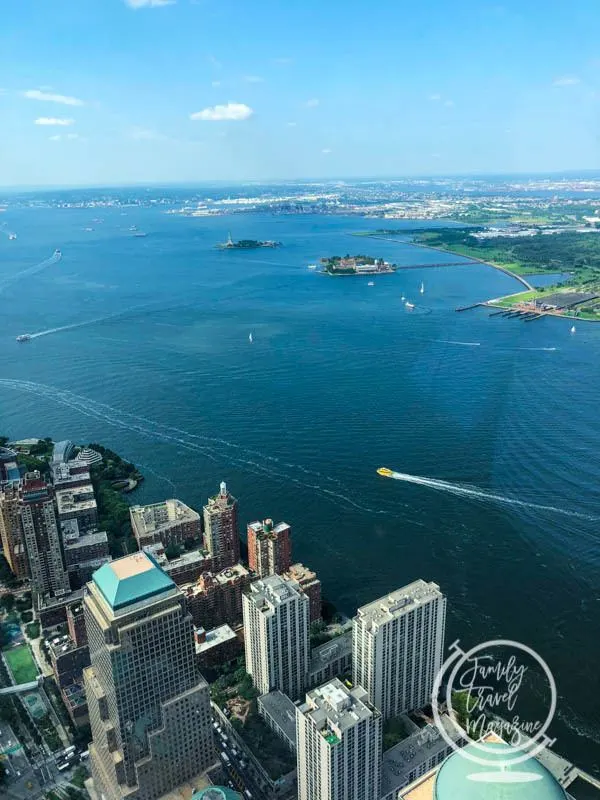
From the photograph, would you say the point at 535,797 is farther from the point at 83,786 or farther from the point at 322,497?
the point at 322,497

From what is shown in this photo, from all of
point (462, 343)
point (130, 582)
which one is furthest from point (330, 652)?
point (462, 343)

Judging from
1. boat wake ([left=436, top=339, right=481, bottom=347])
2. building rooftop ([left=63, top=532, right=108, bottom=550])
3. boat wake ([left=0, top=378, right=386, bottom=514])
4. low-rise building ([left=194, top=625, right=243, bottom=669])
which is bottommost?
low-rise building ([left=194, top=625, right=243, bottom=669])

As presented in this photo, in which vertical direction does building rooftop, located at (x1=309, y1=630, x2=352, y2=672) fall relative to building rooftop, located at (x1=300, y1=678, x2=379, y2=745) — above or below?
below

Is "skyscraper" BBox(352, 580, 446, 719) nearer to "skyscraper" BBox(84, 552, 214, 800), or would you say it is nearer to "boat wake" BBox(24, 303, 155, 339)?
"skyscraper" BBox(84, 552, 214, 800)

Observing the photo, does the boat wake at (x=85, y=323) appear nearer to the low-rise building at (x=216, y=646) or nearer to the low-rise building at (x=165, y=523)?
the low-rise building at (x=165, y=523)

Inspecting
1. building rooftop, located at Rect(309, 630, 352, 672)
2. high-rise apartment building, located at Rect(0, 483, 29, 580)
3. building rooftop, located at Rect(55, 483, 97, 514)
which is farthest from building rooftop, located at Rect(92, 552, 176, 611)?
building rooftop, located at Rect(55, 483, 97, 514)

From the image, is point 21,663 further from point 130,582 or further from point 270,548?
point 130,582

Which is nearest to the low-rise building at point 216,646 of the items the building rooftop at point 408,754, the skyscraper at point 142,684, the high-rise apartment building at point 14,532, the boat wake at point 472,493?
the skyscraper at point 142,684
